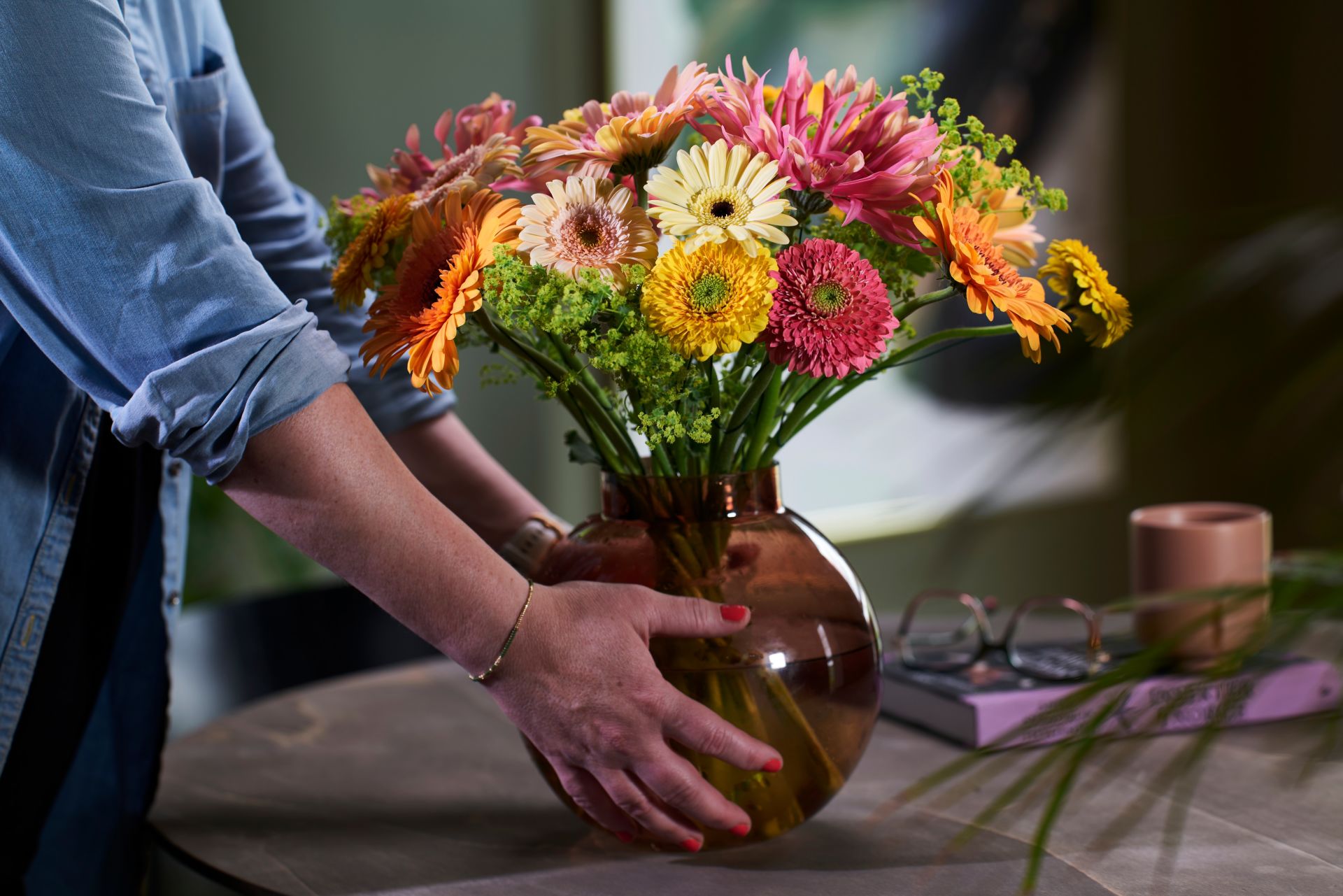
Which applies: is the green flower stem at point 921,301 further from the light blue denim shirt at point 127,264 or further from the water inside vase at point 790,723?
the light blue denim shirt at point 127,264

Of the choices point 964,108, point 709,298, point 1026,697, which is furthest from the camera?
point 964,108

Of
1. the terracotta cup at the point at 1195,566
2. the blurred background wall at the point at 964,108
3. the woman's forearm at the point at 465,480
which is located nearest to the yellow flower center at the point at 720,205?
the woman's forearm at the point at 465,480

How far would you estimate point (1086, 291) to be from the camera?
0.68 meters

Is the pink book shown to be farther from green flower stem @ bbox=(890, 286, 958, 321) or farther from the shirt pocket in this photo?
the shirt pocket

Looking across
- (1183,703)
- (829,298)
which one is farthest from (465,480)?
(1183,703)

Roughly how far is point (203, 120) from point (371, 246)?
1.08 ft

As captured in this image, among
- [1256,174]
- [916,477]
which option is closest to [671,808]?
[916,477]

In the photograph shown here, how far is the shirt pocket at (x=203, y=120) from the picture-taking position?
936 mm

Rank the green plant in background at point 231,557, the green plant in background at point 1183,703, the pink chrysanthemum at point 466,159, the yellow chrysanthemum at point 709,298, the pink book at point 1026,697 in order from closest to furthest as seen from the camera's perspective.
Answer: the green plant in background at point 1183,703 → the yellow chrysanthemum at point 709,298 → the pink chrysanthemum at point 466,159 → the pink book at point 1026,697 → the green plant in background at point 231,557

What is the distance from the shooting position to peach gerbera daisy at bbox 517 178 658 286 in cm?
63

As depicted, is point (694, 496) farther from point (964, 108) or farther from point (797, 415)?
point (964, 108)

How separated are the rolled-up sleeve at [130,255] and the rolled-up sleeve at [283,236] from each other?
0.33 m

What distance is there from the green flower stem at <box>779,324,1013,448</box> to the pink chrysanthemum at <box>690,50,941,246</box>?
7 centimetres

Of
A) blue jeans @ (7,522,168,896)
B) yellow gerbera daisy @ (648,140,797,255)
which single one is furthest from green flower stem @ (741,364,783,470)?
blue jeans @ (7,522,168,896)
